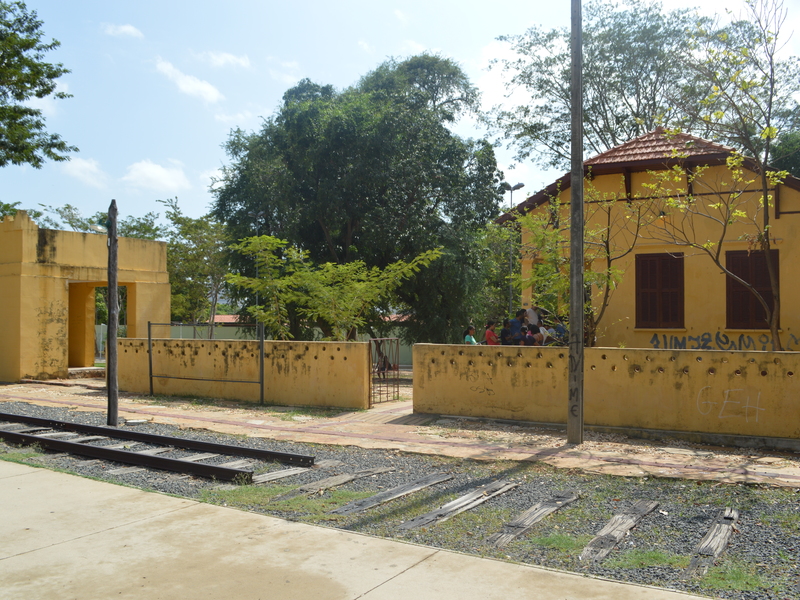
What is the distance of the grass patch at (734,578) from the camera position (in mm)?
4633

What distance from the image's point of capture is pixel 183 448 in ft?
33.1

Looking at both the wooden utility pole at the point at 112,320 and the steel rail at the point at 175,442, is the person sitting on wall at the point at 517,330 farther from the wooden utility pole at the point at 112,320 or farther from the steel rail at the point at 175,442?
the wooden utility pole at the point at 112,320

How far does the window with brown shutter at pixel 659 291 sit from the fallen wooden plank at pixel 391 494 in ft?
30.4

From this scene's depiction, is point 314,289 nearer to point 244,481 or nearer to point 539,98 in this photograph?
point 244,481

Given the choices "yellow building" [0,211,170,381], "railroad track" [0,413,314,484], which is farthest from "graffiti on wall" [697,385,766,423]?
"yellow building" [0,211,170,381]

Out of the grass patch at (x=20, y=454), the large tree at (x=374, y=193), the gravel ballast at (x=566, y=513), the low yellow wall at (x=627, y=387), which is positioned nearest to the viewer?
the gravel ballast at (x=566, y=513)

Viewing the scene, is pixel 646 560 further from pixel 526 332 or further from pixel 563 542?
pixel 526 332

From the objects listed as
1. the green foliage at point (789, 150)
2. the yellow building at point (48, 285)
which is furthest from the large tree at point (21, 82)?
the green foliage at point (789, 150)

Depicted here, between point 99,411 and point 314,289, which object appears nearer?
point 99,411

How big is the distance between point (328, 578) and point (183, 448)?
5964 mm

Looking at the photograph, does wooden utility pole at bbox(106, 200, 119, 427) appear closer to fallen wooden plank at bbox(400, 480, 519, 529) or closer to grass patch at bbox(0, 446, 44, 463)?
grass patch at bbox(0, 446, 44, 463)

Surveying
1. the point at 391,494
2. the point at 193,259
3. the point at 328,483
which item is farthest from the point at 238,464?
the point at 193,259

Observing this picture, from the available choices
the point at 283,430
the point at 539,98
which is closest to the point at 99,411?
the point at 283,430

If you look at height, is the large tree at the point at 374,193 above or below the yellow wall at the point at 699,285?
above
